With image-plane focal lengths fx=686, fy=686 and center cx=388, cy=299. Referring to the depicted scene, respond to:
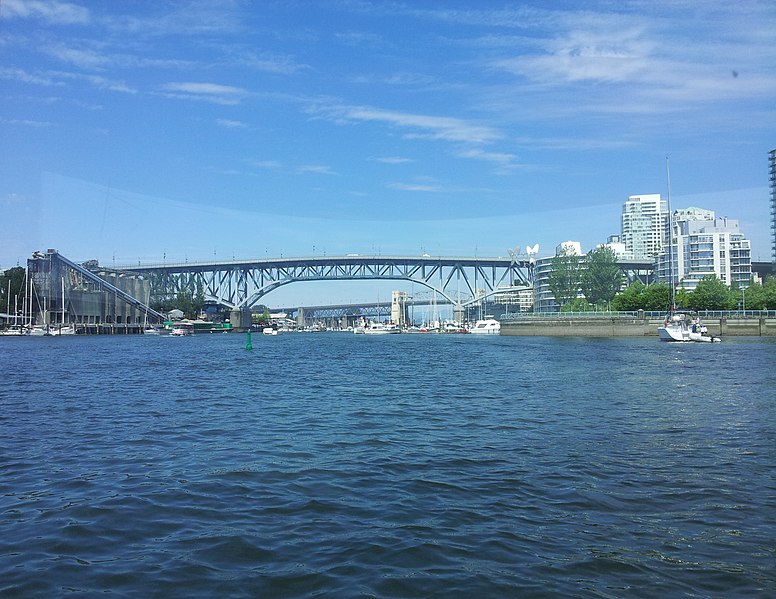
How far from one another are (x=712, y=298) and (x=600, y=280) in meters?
24.3

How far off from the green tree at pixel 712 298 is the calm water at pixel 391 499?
2935 inches

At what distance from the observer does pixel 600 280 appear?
10894cm

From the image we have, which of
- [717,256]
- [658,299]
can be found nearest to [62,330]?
[658,299]

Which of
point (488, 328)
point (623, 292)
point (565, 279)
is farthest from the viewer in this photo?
point (488, 328)

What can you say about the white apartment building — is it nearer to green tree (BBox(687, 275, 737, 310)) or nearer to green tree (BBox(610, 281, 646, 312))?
green tree (BBox(610, 281, 646, 312))

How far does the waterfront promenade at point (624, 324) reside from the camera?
72125mm

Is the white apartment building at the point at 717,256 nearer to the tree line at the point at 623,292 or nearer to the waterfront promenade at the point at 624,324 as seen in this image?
the tree line at the point at 623,292

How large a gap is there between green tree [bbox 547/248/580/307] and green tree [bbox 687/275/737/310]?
80.1 feet

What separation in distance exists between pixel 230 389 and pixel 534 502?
1656 cm

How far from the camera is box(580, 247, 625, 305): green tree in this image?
109 meters

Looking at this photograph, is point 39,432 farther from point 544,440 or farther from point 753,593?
point 753,593

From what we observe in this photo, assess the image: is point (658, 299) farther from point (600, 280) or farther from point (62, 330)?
point (62, 330)

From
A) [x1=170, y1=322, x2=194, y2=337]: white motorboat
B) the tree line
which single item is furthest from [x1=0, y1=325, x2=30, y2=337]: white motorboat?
the tree line

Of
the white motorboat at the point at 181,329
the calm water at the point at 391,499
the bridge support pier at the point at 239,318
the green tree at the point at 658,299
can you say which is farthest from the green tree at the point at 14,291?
the calm water at the point at 391,499
